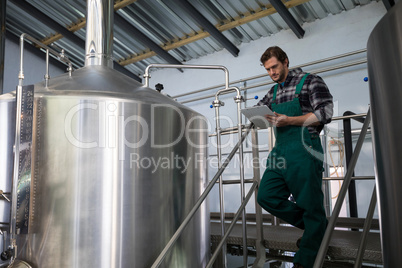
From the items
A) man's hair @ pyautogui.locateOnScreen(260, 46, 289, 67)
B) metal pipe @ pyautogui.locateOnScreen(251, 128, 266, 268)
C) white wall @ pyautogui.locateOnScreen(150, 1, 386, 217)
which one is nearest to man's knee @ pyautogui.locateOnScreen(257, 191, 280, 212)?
metal pipe @ pyautogui.locateOnScreen(251, 128, 266, 268)

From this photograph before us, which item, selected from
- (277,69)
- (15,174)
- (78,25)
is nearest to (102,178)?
(15,174)

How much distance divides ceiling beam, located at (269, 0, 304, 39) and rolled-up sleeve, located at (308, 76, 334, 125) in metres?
3.33

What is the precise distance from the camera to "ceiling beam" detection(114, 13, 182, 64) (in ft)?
20.6

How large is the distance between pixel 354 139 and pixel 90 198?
394 cm

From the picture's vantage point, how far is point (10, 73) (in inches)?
288

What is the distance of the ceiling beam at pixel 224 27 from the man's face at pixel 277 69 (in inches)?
131

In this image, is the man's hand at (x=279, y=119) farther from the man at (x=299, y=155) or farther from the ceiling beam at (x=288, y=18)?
the ceiling beam at (x=288, y=18)

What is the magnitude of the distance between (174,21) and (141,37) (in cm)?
65

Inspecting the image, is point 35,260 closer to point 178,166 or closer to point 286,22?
point 178,166

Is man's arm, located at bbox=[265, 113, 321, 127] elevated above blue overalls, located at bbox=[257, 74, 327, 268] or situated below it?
above

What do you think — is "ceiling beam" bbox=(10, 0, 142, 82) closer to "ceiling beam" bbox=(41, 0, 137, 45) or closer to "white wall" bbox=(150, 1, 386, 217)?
"ceiling beam" bbox=(41, 0, 137, 45)

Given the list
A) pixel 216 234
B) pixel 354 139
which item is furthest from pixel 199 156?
pixel 354 139

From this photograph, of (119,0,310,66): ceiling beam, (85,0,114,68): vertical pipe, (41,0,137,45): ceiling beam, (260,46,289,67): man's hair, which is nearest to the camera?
(260,46,289,67): man's hair

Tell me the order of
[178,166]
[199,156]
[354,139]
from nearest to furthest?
1. [178,166]
2. [199,156]
3. [354,139]
